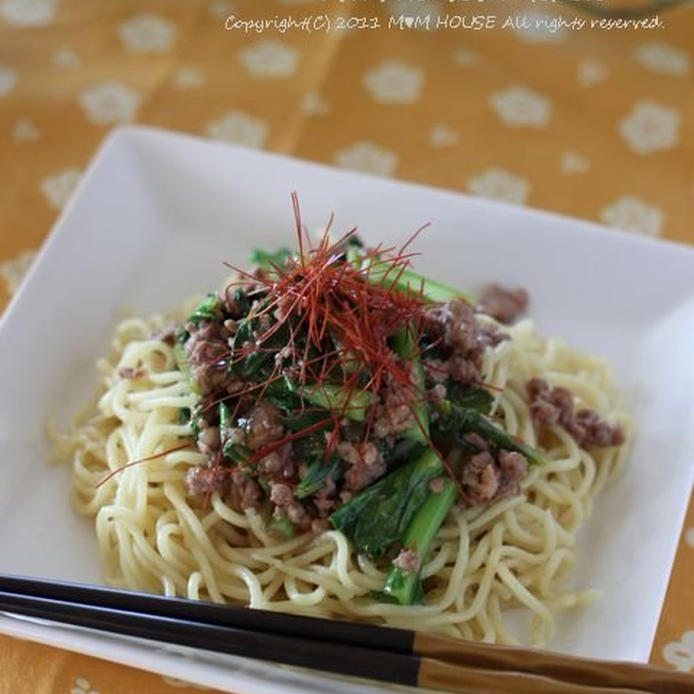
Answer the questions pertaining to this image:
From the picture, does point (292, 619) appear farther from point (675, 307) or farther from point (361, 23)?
point (361, 23)

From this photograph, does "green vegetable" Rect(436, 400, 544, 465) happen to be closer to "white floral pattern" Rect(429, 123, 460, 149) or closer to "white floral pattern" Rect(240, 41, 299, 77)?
"white floral pattern" Rect(429, 123, 460, 149)

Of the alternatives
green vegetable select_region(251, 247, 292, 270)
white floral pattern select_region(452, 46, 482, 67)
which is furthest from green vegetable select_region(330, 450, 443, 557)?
white floral pattern select_region(452, 46, 482, 67)

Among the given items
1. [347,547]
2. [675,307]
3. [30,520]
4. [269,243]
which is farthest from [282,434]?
[675,307]

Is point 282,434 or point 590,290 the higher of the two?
point 590,290

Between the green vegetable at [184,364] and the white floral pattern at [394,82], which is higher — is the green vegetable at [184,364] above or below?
below

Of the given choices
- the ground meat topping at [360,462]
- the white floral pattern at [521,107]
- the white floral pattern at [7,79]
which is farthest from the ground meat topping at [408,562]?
the white floral pattern at [7,79]

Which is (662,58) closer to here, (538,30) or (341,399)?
(538,30)

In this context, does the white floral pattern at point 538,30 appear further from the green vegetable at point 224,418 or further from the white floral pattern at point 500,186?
the green vegetable at point 224,418
